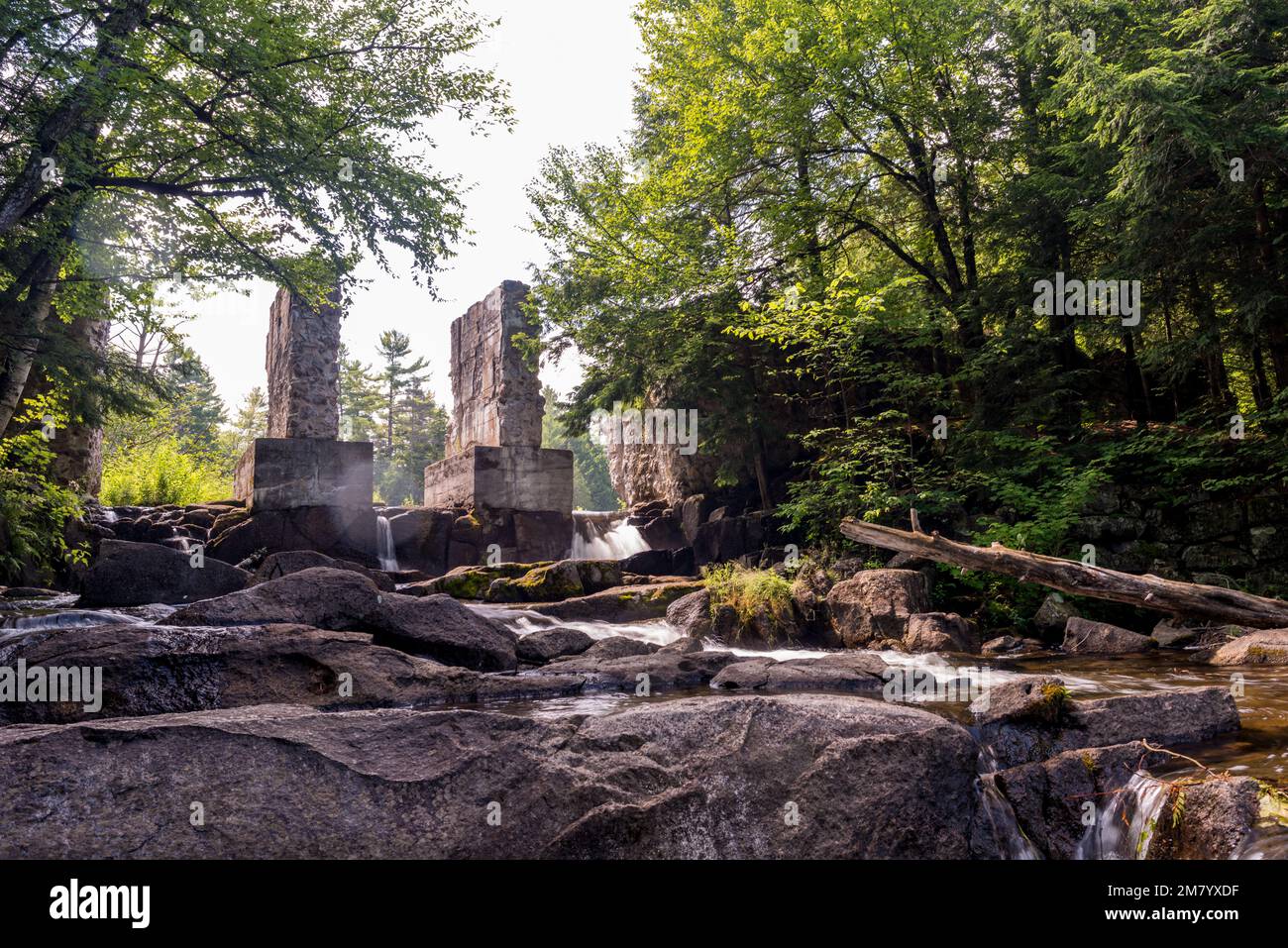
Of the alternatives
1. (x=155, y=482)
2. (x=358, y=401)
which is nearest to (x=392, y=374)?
(x=358, y=401)

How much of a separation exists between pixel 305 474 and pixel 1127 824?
51.4 ft

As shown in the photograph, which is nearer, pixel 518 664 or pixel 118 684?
pixel 118 684

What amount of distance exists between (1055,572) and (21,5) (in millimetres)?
13684

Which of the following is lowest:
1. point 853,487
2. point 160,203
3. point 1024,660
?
point 1024,660

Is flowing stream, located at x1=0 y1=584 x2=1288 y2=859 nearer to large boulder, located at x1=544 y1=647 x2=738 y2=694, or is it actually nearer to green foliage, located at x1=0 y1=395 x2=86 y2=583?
large boulder, located at x1=544 y1=647 x2=738 y2=694

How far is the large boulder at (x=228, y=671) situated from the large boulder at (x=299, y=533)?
30.1 feet

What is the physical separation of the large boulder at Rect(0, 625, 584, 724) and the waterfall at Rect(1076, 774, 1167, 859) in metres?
4.54

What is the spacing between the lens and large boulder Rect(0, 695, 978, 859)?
2.89m

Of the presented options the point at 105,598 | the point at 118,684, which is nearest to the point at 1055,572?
the point at 118,684

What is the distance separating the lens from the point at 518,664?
26.4 feet
